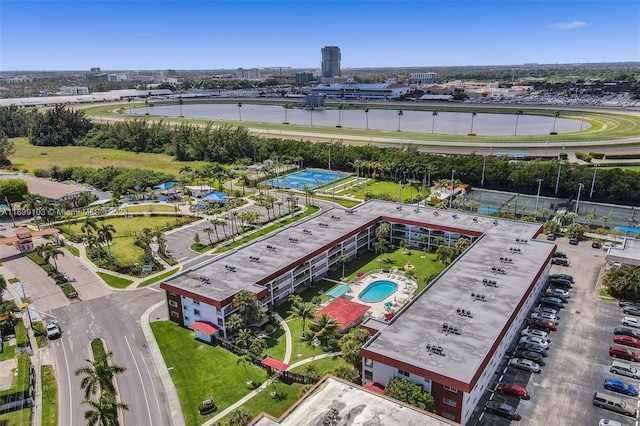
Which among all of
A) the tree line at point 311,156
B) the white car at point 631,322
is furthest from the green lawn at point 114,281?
the white car at point 631,322

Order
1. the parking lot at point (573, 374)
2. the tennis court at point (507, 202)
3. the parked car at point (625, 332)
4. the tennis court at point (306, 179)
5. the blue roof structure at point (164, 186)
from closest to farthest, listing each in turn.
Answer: the parking lot at point (573, 374)
the parked car at point (625, 332)
the tennis court at point (507, 202)
the blue roof structure at point (164, 186)
the tennis court at point (306, 179)

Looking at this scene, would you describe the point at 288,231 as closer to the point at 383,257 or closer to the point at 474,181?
the point at 383,257

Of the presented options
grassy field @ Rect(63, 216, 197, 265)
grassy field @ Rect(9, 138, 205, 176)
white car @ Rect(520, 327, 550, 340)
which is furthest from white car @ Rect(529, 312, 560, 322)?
grassy field @ Rect(9, 138, 205, 176)

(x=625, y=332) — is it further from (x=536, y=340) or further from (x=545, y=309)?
(x=536, y=340)

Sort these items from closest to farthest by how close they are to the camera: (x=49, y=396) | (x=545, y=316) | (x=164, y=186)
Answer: (x=49, y=396)
(x=545, y=316)
(x=164, y=186)

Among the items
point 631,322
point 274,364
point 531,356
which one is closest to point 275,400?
point 274,364

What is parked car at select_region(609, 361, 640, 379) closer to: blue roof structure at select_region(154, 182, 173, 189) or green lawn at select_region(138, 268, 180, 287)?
green lawn at select_region(138, 268, 180, 287)

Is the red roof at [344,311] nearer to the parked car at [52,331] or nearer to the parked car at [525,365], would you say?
the parked car at [525,365]
